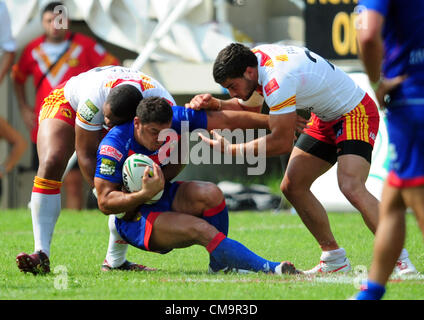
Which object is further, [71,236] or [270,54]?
[71,236]

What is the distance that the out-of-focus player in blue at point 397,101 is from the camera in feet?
14.8

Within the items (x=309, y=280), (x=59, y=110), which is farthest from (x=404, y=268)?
(x=59, y=110)

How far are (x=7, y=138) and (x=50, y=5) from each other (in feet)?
8.33

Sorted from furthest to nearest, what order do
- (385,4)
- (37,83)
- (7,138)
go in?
(7,138) → (37,83) → (385,4)

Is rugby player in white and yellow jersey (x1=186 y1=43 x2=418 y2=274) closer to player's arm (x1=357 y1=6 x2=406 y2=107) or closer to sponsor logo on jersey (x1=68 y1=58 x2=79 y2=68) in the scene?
player's arm (x1=357 y1=6 x2=406 y2=107)

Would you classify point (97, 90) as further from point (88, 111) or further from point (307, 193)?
point (307, 193)

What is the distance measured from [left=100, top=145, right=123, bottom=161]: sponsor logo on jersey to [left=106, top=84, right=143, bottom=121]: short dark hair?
0.30 m

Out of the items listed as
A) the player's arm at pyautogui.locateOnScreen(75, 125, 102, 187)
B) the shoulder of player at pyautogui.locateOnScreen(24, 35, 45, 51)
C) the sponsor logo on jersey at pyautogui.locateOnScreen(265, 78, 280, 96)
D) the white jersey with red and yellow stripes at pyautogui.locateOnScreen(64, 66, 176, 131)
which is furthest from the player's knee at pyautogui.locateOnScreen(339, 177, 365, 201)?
the shoulder of player at pyautogui.locateOnScreen(24, 35, 45, 51)

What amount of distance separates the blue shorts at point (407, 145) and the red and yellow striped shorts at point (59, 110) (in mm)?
3249

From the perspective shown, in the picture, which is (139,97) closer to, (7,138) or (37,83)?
(37,83)

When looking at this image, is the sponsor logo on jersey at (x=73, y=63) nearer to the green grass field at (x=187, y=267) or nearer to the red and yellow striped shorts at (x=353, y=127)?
the green grass field at (x=187, y=267)

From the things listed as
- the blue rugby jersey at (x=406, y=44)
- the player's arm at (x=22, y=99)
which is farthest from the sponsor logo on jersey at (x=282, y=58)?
the player's arm at (x=22, y=99)
